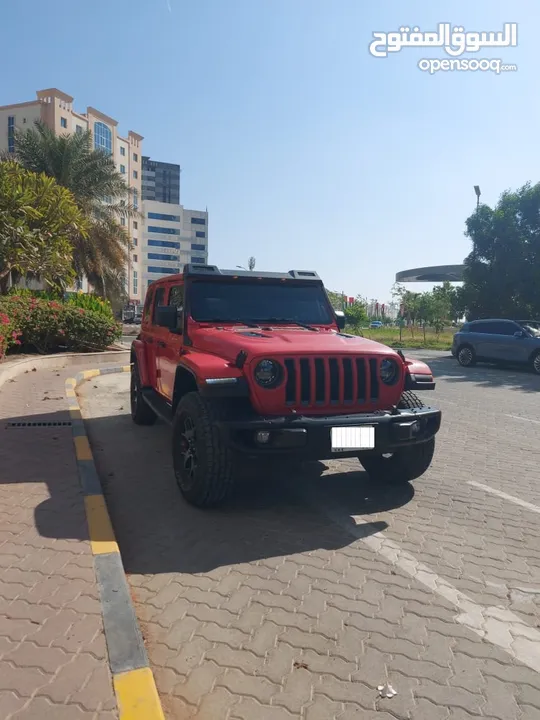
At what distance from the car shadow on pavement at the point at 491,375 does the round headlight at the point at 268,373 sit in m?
10.8

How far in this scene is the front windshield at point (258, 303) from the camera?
18.2ft

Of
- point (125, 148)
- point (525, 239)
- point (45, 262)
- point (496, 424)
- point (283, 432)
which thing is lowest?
point (496, 424)

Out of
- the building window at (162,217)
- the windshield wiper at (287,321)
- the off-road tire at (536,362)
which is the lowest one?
the off-road tire at (536,362)

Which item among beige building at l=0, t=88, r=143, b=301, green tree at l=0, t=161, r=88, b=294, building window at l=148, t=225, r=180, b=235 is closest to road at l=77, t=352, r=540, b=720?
green tree at l=0, t=161, r=88, b=294

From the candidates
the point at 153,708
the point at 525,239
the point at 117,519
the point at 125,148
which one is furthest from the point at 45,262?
the point at 125,148

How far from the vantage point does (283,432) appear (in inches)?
158

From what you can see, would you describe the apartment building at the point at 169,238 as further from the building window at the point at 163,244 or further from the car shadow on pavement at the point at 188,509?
the car shadow on pavement at the point at 188,509

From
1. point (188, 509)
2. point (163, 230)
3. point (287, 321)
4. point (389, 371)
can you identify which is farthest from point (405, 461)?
point (163, 230)

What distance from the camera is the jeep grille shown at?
4.29 meters

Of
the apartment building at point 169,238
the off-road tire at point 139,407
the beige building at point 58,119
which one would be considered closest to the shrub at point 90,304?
the off-road tire at point 139,407

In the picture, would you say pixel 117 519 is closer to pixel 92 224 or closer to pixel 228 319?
pixel 228 319

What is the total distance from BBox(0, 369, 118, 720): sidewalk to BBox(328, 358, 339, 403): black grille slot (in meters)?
1.99

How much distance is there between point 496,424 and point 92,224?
22.3m

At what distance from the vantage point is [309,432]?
13.4ft
